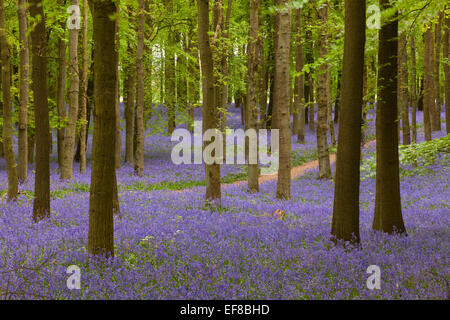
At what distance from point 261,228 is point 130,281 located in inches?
152

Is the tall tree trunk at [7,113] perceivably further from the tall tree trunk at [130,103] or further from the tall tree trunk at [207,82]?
the tall tree trunk at [130,103]

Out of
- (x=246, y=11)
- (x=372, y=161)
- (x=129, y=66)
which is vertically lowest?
(x=372, y=161)

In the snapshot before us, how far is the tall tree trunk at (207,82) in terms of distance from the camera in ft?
37.0

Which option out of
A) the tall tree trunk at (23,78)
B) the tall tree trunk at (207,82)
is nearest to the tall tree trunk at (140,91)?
the tall tree trunk at (23,78)

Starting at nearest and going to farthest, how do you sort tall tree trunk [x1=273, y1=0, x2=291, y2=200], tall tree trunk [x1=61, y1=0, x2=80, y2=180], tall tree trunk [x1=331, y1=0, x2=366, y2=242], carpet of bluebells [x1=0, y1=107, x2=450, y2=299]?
carpet of bluebells [x1=0, y1=107, x2=450, y2=299] < tall tree trunk [x1=331, y1=0, x2=366, y2=242] < tall tree trunk [x1=273, y1=0, x2=291, y2=200] < tall tree trunk [x1=61, y1=0, x2=80, y2=180]

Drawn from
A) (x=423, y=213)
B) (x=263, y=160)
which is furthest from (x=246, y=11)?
(x=423, y=213)

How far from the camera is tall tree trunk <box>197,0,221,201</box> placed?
37.0 ft

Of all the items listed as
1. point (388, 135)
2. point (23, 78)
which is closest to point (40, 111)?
point (388, 135)

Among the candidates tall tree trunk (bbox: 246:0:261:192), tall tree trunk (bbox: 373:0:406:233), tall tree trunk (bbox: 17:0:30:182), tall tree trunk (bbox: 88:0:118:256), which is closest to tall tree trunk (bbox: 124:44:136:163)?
tall tree trunk (bbox: 17:0:30:182)

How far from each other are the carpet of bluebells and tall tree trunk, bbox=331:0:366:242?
23.2 inches

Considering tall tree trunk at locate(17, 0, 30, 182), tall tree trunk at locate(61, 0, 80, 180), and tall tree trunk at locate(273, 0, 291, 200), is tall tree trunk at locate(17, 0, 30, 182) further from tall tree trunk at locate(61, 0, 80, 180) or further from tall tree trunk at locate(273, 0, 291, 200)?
tall tree trunk at locate(273, 0, 291, 200)

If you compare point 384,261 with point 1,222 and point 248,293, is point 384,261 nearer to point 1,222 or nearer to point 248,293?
point 248,293

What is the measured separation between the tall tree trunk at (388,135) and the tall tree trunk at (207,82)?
516 cm
